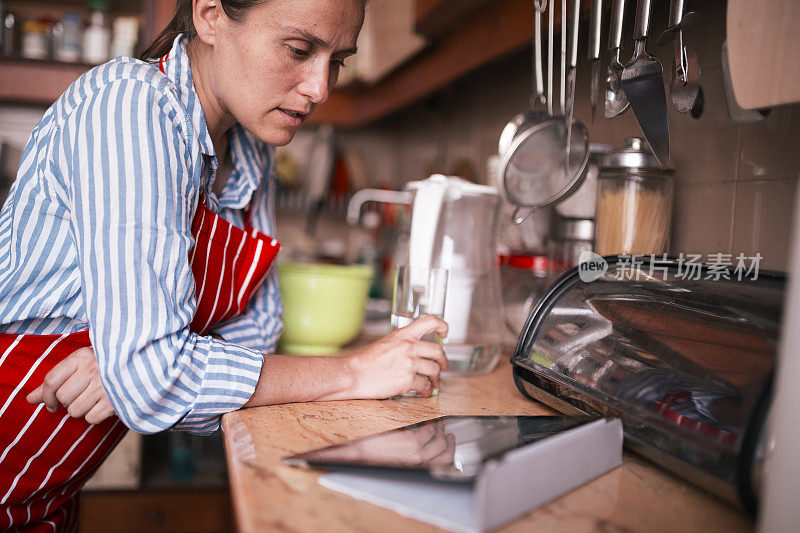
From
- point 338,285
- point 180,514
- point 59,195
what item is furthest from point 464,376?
point 180,514

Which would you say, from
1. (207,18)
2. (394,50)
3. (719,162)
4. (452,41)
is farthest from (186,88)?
(394,50)

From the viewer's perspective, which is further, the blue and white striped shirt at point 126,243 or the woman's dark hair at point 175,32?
the woman's dark hair at point 175,32

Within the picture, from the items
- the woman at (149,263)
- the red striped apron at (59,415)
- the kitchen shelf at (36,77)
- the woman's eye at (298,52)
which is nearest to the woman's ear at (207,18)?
the woman at (149,263)

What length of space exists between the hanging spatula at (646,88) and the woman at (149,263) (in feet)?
1.15

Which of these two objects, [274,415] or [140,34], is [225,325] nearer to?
[274,415]

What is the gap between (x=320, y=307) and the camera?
117cm

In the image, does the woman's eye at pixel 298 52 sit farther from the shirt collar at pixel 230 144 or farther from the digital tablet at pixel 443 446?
the digital tablet at pixel 443 446

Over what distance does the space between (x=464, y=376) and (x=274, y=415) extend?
37 centimetres

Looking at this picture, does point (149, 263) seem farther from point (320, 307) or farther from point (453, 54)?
point (453, 54)

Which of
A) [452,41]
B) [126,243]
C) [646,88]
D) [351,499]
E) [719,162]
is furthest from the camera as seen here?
[452,41]

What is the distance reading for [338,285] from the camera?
118 cm

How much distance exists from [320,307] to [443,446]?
66cm

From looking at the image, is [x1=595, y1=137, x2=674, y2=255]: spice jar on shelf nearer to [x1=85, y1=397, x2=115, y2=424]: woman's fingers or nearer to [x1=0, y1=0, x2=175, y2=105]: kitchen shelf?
[x1=85, y1=397, x2=115, y2=424]: woman's fingers

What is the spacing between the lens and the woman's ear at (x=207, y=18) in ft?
2.59
